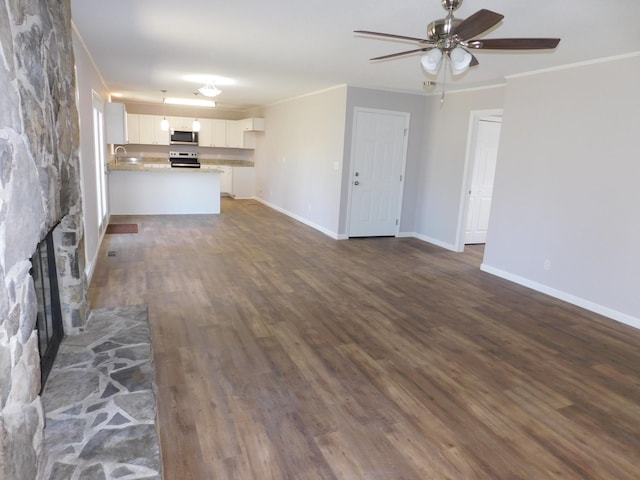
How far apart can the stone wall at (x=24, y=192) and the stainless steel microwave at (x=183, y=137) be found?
8.87 metres

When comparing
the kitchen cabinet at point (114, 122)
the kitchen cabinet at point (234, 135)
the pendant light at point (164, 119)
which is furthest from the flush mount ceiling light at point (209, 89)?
the kitchen cabinet at point (234, 135)

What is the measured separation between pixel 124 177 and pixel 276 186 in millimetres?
3225

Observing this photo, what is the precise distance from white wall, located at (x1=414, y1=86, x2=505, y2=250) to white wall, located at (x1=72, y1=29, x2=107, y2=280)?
4.96 meters

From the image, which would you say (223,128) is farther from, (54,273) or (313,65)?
(54,273)

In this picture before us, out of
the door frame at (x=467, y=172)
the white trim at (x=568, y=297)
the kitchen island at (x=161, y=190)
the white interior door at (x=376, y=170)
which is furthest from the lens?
the kitchen island at (x=161, y=190)

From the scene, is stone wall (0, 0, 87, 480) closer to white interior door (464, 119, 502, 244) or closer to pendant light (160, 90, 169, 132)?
white interior door (464, 119, 502, 244)

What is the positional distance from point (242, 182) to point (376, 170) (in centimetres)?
520

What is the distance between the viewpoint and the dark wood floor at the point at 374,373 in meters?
2.09

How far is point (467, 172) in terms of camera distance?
627 centimetres

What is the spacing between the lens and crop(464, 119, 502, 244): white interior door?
21.6ft

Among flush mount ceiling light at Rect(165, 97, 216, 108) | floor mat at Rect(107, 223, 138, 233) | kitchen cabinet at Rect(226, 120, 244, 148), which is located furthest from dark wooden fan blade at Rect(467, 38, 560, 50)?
kitchen cabinet at Rect(226, 120, 244, 148)

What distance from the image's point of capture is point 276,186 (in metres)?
9.66

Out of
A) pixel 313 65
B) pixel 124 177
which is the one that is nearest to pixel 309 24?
pixel 313 65

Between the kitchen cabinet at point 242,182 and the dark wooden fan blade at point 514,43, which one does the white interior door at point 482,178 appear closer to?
the dark wooden fan blade at point 514,43
